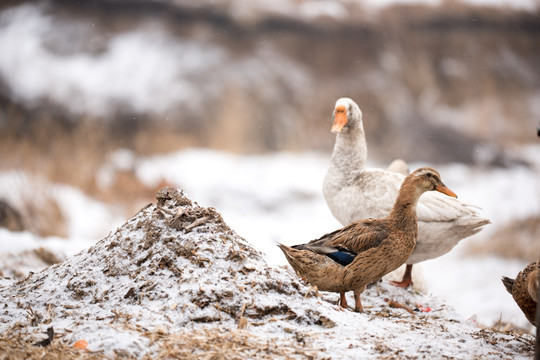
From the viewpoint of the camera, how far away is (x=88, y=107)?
9797 mm

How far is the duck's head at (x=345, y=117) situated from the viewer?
4.54m

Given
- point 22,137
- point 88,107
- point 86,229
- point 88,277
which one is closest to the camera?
point 88,277

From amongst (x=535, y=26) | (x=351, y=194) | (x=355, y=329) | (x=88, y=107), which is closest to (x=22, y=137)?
(x=88, y=107)

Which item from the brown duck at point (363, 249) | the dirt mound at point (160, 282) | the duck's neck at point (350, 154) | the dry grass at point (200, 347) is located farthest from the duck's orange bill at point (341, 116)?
the dry grass at point (200, 347)

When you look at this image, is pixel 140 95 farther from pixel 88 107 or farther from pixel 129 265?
pixel 129 265

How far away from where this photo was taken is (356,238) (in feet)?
11.1

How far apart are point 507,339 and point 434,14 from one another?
30.7 feet

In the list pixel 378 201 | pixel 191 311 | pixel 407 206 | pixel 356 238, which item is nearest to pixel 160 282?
pixel 191 311

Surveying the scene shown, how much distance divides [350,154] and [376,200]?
54 centimetres

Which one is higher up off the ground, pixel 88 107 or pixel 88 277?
pixel 88 107

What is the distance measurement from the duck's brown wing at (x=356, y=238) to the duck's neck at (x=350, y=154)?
1.18 metres

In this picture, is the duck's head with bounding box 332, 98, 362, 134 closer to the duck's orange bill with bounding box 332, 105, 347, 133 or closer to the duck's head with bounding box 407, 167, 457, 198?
the duck's orange bill with bounding box 332, 105, 347, 133

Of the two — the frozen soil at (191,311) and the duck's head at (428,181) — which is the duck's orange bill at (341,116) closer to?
the duck's head at (428,181)

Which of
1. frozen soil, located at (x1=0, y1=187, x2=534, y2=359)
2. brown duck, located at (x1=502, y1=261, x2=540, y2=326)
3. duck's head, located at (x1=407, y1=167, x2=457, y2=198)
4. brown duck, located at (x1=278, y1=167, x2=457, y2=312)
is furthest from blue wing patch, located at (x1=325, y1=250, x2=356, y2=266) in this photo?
brown duck, located at (x1=502, y1=261, x2=540, y2=326)
